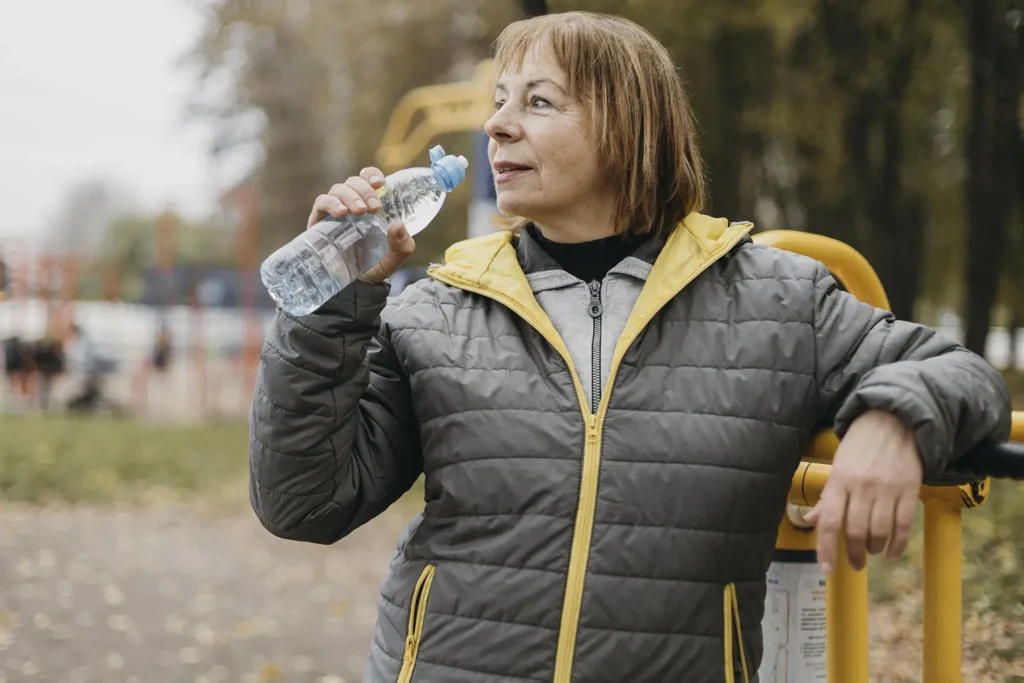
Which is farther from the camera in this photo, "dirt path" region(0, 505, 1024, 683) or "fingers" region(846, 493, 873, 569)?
"dirt path" region(0, 505, 1024, 683)

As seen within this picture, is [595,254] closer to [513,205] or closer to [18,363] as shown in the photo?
[513,205]

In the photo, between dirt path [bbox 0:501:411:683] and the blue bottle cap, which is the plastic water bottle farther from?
dirt path [bbox 0:501:411:683]

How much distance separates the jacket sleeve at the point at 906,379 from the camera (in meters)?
1.54

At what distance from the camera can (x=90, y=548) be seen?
8266 millimetres

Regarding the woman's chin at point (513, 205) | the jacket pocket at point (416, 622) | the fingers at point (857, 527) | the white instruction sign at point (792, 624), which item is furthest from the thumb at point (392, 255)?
the white instruction sign at point (792, 624)

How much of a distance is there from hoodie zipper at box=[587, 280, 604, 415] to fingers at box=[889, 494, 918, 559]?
1.60 ft

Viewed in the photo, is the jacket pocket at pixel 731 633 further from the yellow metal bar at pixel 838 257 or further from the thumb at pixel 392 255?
the yellow metal bar at pixel 838 257

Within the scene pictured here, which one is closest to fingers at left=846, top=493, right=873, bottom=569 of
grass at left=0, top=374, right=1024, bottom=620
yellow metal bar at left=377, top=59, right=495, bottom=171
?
grass at left=0, top=374, right=1024, bottom=620

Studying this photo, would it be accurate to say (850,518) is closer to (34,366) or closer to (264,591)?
(264,591)

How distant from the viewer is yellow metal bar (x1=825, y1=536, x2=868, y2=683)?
2.28 m

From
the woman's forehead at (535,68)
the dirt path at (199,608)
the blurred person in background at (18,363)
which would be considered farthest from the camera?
the blurred person in background at (18,363)

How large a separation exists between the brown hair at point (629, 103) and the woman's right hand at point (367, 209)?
1.17ft

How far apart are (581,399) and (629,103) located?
530 mm

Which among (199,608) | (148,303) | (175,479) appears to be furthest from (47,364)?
(199,608)
